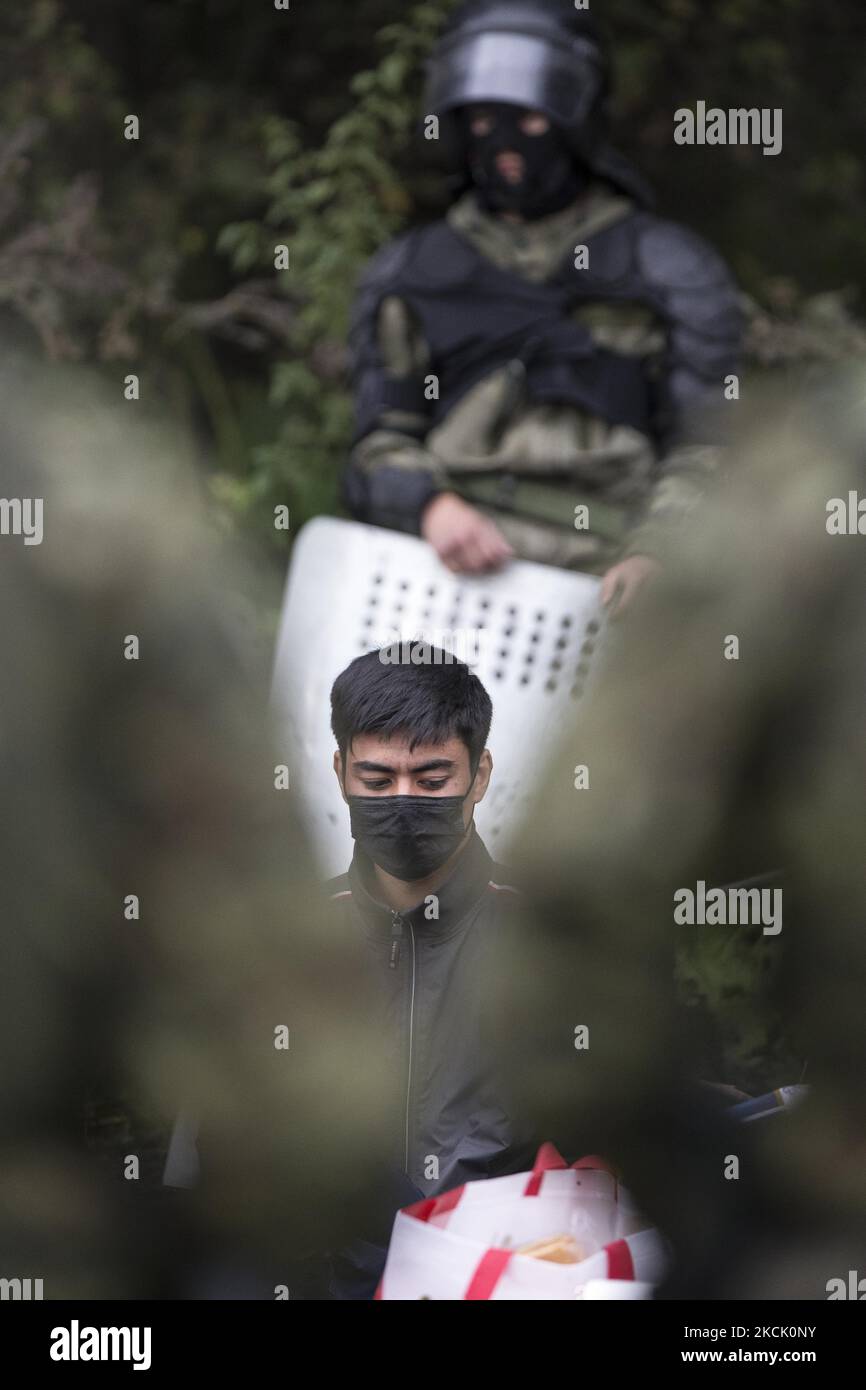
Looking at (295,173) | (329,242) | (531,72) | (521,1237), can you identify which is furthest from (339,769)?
(295,173)

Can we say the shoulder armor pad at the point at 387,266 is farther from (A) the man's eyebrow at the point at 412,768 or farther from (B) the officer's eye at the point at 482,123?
(A) the man's eyebrow at the point at 412,768

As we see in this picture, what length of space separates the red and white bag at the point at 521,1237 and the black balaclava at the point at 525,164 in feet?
4.33

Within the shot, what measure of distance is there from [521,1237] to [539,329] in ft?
3.91

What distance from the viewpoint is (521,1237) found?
1.17 m

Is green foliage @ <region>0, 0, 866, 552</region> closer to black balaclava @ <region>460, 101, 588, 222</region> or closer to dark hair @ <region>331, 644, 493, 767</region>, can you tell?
black balaclava @ <region>460, 101, 588, 222</region>

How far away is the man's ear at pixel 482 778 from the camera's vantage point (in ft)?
3.89

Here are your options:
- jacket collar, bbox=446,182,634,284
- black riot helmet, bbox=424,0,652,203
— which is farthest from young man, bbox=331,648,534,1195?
black riot helmet, bbox=424,0,652,203

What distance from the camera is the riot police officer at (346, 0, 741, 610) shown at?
1.96 m

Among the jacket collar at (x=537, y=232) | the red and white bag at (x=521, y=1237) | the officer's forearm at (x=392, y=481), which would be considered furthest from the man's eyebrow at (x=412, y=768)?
the jacket collar at (x=537, y=232)

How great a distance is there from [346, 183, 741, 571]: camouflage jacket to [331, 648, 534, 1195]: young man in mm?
761
